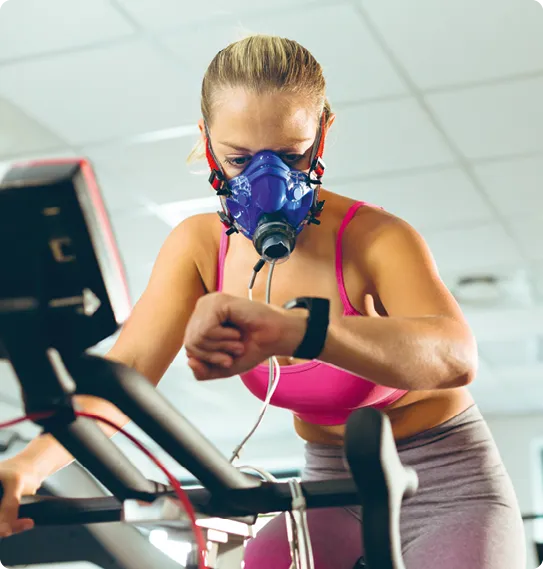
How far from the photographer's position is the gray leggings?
1075 millimetres

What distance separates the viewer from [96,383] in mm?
665

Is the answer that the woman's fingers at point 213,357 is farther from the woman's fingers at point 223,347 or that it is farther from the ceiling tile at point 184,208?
the ceiling tile at point 184,208

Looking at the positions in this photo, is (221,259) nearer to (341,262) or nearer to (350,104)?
(341,262)

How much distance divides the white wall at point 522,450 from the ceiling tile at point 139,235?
170 inches

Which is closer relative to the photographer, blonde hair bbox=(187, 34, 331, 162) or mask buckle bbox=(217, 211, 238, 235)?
blonde hair bbox=(187, 34, 331, 162)

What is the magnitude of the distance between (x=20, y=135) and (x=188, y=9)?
3.57ft

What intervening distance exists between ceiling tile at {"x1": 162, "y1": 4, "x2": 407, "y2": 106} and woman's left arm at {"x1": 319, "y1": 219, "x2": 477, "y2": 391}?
1712mm

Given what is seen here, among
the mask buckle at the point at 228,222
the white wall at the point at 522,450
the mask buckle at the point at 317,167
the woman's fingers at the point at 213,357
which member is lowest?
the white wall at the point at 522,450

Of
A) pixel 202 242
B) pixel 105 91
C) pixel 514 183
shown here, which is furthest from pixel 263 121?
pixel 514 183

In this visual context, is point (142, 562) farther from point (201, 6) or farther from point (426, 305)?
point (201, 6)

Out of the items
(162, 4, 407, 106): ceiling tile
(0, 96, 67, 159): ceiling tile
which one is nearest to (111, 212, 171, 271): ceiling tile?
(0, 96, 67, 159): ceiling tile

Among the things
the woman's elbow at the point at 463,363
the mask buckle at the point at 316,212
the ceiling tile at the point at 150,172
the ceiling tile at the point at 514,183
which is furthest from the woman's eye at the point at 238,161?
the ceiling tile at the point at 514,183

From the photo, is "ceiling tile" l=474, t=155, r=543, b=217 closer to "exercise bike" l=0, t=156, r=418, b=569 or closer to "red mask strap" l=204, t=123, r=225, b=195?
"red mask strap" l=204, t=123, r=225, b=195

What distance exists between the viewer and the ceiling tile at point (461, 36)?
2562 mm
